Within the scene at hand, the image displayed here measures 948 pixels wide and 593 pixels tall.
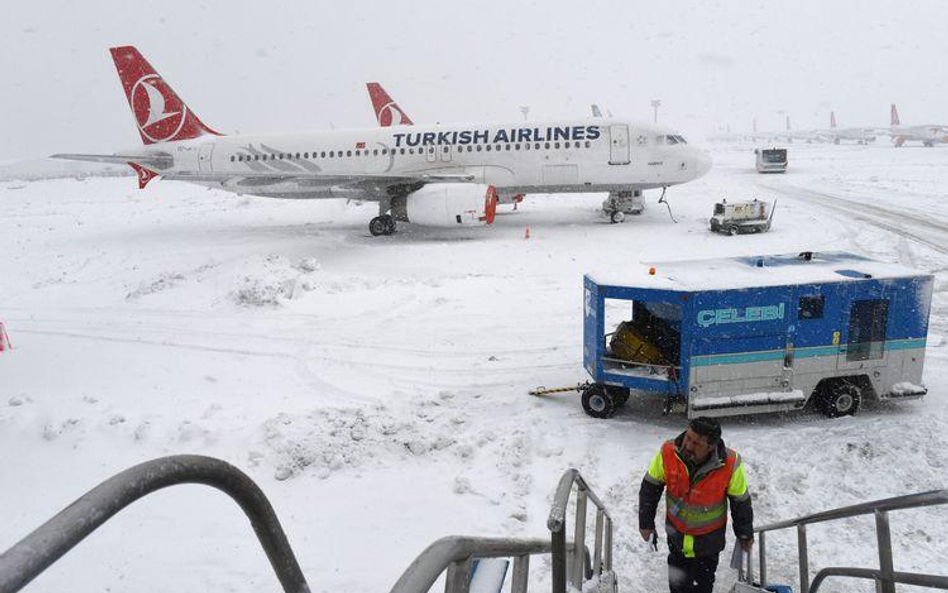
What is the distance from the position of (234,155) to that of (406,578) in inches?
1057

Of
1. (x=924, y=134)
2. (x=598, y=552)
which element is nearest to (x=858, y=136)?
(x=924, y=134)

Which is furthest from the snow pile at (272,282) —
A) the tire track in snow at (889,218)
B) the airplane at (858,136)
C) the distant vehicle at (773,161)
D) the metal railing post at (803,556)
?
the airplane at (858,136)

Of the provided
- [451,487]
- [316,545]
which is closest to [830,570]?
[451,487]

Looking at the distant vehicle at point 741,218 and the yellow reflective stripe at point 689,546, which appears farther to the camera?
the distant vehicle at point 741,218

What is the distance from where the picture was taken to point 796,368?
8.92 metres

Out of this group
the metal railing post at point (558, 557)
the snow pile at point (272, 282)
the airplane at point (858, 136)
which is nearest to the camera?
the metal railing post at point (558, 557)

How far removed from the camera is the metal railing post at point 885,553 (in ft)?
12.6

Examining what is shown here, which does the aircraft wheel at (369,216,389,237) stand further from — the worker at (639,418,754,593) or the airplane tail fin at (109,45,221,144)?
the worker at (639,418,754,593)

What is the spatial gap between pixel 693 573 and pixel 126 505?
489 centimetres

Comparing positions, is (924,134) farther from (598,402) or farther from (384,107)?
(598,402)

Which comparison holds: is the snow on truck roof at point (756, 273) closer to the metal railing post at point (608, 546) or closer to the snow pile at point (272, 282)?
the metal railing post at point (608, 546)

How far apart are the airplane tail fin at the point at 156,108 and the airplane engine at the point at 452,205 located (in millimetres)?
11649

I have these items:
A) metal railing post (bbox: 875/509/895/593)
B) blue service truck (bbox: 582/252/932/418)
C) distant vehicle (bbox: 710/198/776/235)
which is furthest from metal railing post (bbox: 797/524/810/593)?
distant vehicle (bbox: 710/198/776/235)

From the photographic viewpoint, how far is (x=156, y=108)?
1059 inches
